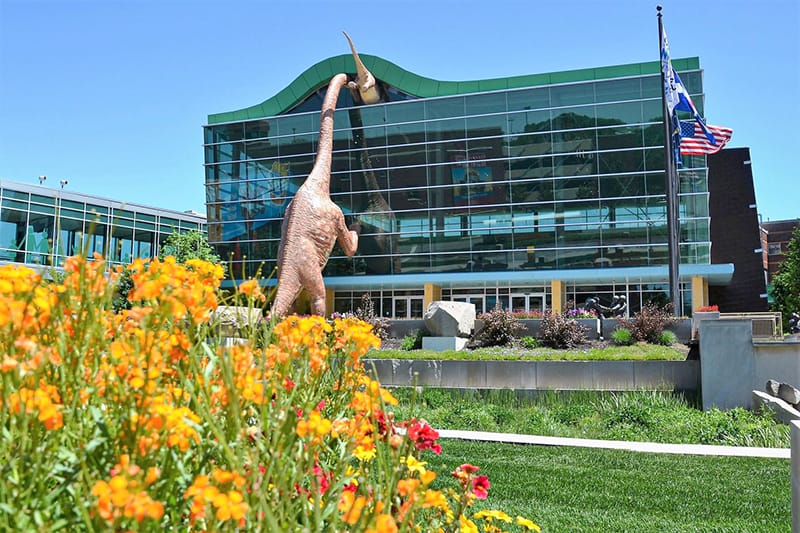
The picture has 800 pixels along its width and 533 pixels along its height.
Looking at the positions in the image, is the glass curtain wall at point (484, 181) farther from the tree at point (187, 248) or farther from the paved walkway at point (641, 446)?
the paved walkway at point (641, 446)

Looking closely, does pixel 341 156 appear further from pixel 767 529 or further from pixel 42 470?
pixel 42 470

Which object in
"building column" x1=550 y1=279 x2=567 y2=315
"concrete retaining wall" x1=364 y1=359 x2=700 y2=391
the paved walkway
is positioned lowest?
the paved walkway

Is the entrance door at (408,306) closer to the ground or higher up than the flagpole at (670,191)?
closer to the ground

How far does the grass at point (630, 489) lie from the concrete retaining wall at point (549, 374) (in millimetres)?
3826

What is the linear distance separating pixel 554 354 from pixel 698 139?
9.90 m

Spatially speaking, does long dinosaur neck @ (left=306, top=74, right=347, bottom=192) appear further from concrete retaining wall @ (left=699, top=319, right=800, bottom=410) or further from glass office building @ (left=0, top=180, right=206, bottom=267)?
glass office building @ (left=0, top=180, right=206, bottom=267)

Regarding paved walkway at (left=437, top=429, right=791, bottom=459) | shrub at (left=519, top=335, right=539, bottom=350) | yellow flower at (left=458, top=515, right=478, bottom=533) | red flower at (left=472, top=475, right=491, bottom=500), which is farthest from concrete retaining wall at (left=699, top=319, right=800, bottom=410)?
yellow flower at (left=458, top=515, right=478, bottom=533)

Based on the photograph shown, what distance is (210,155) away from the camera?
37281 mm

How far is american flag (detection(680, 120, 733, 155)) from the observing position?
20062 millimetres

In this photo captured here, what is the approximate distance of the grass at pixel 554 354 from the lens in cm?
1352

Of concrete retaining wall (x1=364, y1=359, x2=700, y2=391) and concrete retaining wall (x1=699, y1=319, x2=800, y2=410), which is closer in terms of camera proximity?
concrete retaining wall (x1=699, y1=319, x2=800, y2=410)

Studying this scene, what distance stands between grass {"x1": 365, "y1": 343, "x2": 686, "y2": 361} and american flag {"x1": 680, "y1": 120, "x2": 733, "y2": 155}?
7.14m


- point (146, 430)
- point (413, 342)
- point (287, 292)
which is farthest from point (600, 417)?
point (146, 430)

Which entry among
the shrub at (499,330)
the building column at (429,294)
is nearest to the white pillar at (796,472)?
the shrub at (499,330)
